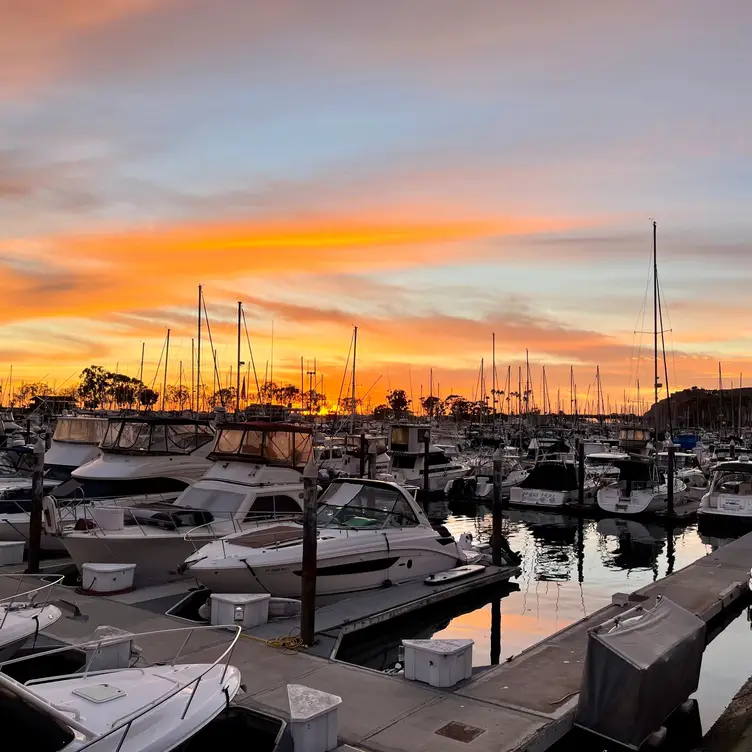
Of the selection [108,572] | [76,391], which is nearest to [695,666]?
[108,572]

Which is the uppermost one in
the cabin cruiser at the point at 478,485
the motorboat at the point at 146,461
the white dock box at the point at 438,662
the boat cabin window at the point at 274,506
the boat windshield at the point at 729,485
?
the motorboat at the point at 146,461

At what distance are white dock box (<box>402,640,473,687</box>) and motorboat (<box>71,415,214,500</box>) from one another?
12.2 meters

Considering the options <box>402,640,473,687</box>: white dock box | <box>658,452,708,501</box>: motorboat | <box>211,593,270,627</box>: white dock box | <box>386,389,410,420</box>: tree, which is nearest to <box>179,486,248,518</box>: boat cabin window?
<box>211,593,270,627</box>: white dock box

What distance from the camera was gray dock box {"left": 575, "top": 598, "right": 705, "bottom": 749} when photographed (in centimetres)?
786

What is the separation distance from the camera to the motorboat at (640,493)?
97.7ft

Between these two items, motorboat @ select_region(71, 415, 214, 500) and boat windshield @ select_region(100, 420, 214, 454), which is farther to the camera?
boat windshield @ select_region(100, 420, 214, 454)

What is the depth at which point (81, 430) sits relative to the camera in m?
24.5

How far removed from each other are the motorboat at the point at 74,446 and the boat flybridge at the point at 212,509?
24.3 ft

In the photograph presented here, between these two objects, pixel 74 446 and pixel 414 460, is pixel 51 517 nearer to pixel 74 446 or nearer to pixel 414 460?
pixel 74 446

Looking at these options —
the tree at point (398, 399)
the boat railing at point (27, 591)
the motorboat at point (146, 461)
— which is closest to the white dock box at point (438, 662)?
Result: the boat railing at point (27, 591)

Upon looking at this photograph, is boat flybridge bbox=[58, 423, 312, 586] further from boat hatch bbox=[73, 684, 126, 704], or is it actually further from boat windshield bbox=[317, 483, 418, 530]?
boat hatch bbox=[73, 684, 126, 704]

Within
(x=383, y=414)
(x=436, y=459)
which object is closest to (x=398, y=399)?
(x=383, y=414)

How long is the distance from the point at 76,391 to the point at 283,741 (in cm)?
12680

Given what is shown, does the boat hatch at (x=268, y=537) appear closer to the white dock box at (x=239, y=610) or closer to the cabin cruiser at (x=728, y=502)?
the white dock box at (x=239, y=610)
